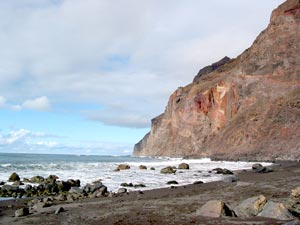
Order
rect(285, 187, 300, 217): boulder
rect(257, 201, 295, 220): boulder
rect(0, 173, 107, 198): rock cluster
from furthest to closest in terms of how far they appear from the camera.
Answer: rect(0, 173, 107, 198): rock cluster < rect(285, 187, 300, 217): boulder < rect(257, 201, 295, 220): boulder

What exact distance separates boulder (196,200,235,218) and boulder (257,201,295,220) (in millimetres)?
1049

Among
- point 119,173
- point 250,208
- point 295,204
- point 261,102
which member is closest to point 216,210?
point 250,208

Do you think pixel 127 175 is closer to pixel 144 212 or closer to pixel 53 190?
pixel 53 190

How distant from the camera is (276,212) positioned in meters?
12.1

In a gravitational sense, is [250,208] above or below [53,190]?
below

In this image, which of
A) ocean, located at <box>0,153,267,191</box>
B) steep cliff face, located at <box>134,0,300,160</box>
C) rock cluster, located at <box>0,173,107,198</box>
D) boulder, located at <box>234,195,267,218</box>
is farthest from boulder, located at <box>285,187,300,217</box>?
steep cliff face, located at <box>134,0,300,160</box>

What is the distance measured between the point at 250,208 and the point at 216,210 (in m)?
1.10

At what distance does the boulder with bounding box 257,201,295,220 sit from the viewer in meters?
12.0

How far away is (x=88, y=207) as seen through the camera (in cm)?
1739

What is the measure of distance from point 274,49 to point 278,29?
202 inches

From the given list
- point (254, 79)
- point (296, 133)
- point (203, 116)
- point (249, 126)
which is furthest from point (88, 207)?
point (203, 116)

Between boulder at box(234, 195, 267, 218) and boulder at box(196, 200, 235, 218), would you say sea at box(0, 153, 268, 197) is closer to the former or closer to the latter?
boulder at box(196, 200, 235, 218)

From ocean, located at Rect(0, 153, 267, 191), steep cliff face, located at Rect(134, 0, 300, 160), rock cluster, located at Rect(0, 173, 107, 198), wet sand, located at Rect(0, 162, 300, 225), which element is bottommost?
wet sand, located at Rect(0, 162, 300, 225)

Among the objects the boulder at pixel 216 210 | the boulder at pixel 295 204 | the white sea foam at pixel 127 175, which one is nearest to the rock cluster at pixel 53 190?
the white sea foam at pixel 127 175
